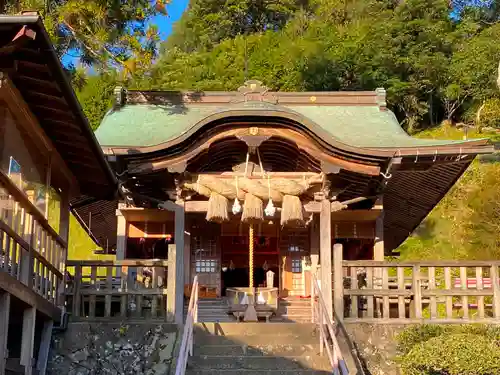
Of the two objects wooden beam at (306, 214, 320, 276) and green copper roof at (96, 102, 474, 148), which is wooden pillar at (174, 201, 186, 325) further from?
wooden beam at (306, 214, 320, 276)

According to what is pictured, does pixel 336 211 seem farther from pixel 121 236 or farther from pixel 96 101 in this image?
pixel 96 101

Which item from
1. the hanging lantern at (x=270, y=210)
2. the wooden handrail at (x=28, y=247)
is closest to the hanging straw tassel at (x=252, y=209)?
the hanging lantern at (x=270, y=210)

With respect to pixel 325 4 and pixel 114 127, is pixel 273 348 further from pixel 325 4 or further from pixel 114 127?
pixel 325 4

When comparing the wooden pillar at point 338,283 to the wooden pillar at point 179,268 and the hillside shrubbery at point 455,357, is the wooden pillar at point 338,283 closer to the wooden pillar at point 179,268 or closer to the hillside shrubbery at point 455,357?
the hillside shrubbery at point 455,357

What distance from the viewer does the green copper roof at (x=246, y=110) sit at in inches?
501

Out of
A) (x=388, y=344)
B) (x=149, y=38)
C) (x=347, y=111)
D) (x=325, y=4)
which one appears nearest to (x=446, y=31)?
(x=325, y=4)

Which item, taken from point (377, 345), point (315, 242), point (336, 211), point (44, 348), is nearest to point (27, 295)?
point (44, 348)

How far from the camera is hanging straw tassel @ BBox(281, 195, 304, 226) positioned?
11.9 metres

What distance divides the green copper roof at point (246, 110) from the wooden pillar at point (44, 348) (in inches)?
143

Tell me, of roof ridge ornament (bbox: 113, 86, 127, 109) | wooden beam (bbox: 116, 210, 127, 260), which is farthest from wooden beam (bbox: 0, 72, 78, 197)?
roof ridge ornament (bbox: 113, 86, 127, 109)

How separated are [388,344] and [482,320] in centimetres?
152

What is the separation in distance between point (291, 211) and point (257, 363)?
3.18 metres

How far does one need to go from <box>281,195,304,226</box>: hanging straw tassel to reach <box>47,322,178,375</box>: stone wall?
2775mm

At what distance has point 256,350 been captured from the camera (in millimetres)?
10023
